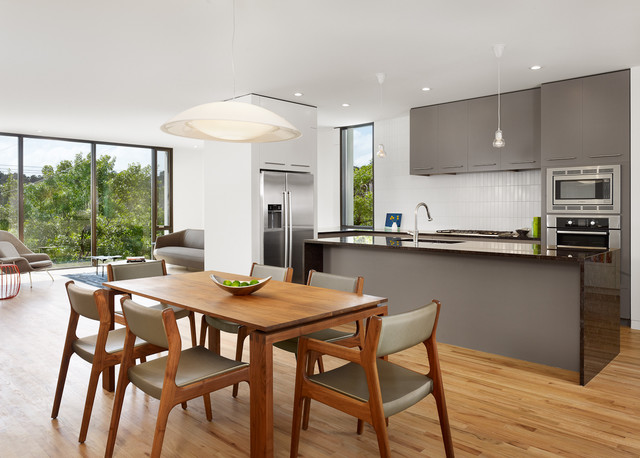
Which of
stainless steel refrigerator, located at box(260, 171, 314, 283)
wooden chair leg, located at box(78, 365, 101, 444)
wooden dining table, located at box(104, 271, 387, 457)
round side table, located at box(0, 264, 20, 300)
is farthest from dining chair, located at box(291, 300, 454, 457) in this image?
round side table, located at box(0, 264, 20, 300)


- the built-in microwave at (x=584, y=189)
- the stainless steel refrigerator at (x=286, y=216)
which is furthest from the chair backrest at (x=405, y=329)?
the built-in microwave at (x=584, y=189)

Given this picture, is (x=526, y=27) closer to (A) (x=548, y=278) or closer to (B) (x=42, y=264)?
(A) (x=548, y=278)

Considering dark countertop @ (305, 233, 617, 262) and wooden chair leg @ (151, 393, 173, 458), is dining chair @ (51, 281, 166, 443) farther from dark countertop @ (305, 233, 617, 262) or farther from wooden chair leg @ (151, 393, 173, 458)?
dark countertop @ (305, 233, 617, 262)

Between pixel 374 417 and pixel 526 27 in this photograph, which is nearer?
pixel 374 417

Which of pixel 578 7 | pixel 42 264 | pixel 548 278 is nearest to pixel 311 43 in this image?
pixel 578 7

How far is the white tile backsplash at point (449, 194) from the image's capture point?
5.73 metres

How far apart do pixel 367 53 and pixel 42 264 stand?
5841 millimetres

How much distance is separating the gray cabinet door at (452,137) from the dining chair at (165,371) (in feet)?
14.7

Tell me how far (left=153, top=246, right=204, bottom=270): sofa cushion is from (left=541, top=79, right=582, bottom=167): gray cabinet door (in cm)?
550

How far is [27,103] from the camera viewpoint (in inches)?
233

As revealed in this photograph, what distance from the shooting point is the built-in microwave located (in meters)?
4.55

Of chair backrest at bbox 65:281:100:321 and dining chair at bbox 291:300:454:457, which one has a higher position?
chair backrest at bbox 65:281:100:321

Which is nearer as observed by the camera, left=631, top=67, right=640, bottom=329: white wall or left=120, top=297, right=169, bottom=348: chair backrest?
left=120, top=297, right=169, bottom=348: chair backrest

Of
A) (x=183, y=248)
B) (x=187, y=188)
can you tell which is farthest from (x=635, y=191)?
(x=187, y=188)
